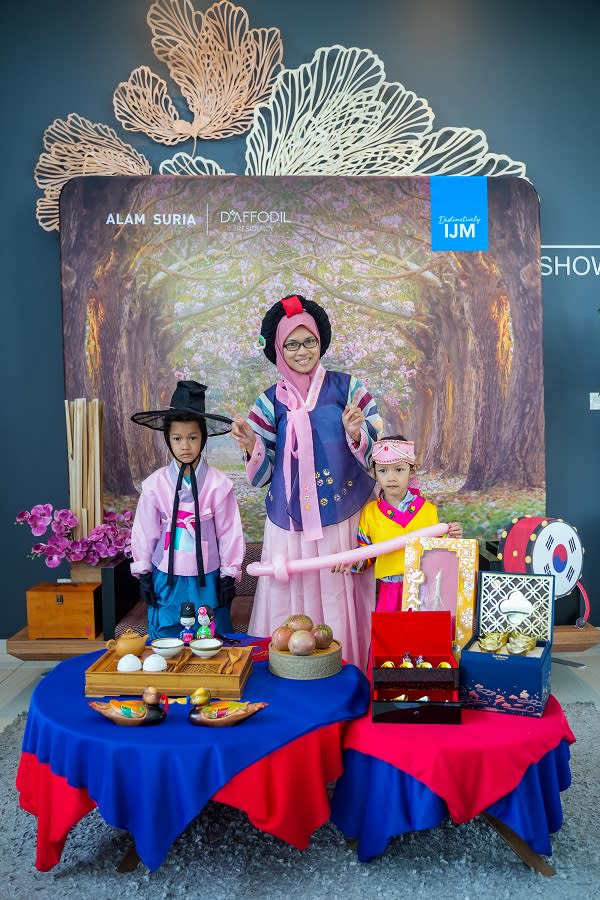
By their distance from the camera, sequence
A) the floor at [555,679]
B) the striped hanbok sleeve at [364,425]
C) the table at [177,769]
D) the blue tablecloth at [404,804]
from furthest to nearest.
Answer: the floor at [555,679] → the striped hanbok sleeve at [364,425] → the blue tablecloth at [404,804] → the table at [177,769]

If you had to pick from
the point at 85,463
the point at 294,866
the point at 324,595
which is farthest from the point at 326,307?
the point at 294,866

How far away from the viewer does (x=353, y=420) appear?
334 cm

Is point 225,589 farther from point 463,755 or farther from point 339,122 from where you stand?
point 339,122

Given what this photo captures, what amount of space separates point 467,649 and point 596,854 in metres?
0.73

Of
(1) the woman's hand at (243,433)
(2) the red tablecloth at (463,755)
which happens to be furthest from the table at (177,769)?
(1) the woman's hand at (243,433)

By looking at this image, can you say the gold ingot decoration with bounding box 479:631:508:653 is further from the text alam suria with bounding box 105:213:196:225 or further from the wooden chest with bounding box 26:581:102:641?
the text alam suria with bounding box 105:213:196:225

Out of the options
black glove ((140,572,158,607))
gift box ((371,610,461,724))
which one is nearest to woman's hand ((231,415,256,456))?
black glove ((140,572,158,607))

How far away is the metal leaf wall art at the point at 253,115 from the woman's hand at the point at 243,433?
190 cm

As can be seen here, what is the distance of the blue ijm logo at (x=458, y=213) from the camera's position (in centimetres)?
459

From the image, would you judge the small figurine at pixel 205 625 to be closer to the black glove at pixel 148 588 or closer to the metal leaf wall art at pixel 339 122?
the black glove at pixel 148 588

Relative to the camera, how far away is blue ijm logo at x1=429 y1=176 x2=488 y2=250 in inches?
181

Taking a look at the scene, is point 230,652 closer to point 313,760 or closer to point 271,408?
point 313,760

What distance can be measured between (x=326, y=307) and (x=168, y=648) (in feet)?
8.39

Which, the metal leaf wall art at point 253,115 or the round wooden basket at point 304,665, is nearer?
the round wooden basket at point 304,665
